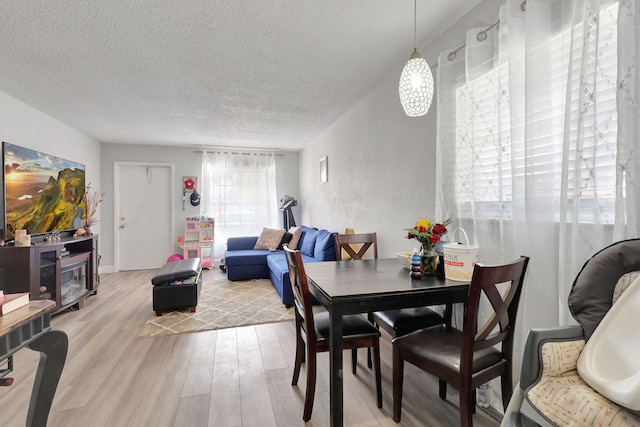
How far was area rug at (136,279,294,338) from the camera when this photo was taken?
2.72 metres

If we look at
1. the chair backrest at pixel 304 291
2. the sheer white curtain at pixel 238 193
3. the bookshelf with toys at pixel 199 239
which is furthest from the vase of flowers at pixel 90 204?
the chair backrest at pixel 304 291

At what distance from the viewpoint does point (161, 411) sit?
1.60 metres

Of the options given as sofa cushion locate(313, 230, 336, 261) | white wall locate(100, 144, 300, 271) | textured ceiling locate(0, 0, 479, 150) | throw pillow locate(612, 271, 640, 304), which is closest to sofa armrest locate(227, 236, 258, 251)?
white wall locate(100, 144, 300, 271)

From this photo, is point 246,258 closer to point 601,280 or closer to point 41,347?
point 41,347

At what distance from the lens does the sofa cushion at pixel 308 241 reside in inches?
165

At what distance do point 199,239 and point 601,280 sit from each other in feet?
18.2

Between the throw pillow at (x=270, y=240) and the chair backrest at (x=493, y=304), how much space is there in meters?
3.83

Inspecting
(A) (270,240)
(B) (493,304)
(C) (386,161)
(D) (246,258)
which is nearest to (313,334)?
(B) (493,304)

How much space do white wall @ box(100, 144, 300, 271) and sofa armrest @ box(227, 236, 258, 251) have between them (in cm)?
111

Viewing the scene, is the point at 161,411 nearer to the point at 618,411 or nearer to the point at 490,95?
the point at 618,411

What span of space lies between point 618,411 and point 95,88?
164 inches

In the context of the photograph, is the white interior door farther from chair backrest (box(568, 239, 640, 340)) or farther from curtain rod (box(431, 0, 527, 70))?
chair backrest (box(568, 239, 640, 340))

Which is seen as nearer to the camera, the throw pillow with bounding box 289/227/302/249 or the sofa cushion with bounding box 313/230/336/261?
the sofa cushion with bounding box 313/230/336/261

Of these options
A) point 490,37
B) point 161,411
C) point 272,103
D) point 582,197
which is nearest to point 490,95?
point 490,37
